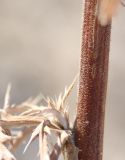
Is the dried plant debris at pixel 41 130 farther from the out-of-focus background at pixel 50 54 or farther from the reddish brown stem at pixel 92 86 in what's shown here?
the out-of-focus background at pixel 50 54

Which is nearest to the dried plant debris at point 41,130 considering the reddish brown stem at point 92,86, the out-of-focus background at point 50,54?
the reddish brown stem at point 92,86

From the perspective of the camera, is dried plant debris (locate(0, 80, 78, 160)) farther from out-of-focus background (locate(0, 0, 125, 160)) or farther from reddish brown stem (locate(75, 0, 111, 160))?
out-of-focus background (locate(0, 0, 125, 160))

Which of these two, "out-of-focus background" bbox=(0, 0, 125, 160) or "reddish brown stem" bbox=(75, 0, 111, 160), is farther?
"out-of-focus background" bbox=(0, 0, 125, 160)

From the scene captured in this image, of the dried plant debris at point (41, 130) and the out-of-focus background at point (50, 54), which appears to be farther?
the out-of-focus background at point (50, 54)

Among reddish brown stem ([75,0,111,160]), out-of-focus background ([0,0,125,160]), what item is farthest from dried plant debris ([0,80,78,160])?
out-of-focus background ([0,0,125,160])

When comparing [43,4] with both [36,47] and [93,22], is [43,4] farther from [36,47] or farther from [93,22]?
[93,22]

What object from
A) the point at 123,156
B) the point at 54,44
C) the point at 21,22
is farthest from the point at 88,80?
the point at 21,22
